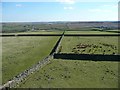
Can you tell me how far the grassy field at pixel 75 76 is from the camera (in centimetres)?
2398

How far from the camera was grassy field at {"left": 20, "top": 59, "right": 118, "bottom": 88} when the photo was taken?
78.7 feet

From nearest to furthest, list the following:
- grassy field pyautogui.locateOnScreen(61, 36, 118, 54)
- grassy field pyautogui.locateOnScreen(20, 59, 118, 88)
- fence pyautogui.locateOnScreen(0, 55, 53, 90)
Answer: fence pyautogui.locateOnScreen(0, 55, 53, 90)
grassy field pyautogui.locateOnScreen(20, 59, 118, 88)
grassy field pyautogui.locateOnScreen(61, 36, 118, 54)

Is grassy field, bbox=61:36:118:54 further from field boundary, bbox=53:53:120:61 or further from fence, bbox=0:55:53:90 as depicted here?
fence, bbox=0:55:53:90

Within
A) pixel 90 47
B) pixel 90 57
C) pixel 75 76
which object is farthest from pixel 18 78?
pixel 90 47

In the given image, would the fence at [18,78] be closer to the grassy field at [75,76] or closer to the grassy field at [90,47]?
the grassy field at [75,76]

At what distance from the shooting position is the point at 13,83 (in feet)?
74.0

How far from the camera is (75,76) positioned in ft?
89.8

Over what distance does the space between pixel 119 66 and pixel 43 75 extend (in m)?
11.3

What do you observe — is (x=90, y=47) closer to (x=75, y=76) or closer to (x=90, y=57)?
(x=90, y=57)

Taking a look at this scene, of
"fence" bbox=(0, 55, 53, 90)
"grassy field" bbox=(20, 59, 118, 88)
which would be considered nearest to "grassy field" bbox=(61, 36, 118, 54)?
"grassy field" bbox=(20, 59, 118, 88)

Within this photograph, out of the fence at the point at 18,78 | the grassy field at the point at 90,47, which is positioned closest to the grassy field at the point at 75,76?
the fence at the point at 18,78

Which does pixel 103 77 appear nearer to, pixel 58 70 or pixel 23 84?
pixel 58 70

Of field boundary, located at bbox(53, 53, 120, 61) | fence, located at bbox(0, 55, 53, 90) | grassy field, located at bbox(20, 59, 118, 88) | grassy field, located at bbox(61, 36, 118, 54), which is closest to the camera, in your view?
fence, located at bbox(0, 55, 53, 90)

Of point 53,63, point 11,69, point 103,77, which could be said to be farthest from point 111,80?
point 11,69
